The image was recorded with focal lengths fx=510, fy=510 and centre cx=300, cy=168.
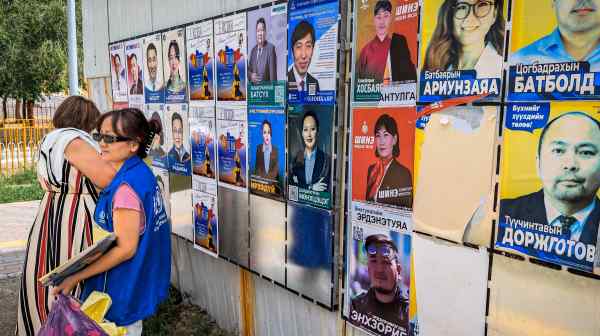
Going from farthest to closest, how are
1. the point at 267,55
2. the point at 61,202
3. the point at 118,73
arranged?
1. the point at 118,73
2. the point at 267,55
3. the point at 61,202

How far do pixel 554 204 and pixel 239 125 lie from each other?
2.21 m

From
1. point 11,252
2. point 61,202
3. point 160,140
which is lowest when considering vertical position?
point 11,252

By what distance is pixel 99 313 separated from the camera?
225 centimetres

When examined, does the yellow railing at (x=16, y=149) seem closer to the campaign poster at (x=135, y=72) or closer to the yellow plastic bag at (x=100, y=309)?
the campaign poster at (x=135, y=72)

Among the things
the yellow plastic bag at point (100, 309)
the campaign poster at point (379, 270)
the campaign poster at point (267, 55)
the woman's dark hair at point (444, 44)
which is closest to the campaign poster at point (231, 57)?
the campaign poster at point (267, 55)

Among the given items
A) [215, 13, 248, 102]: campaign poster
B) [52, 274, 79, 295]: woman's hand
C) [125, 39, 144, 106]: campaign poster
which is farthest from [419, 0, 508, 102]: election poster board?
[125, 39, 144, 106]: campaign poster

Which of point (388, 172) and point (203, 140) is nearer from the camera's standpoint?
point (388, 172)

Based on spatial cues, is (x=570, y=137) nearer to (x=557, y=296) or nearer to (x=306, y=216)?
(x=557, y=296)

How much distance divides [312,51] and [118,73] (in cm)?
315

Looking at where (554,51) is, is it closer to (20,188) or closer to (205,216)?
(205,216)

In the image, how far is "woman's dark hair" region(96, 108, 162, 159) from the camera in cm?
244

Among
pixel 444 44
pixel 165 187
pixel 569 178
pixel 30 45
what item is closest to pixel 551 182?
pixel 569 178

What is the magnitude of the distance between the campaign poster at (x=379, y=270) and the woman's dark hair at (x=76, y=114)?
5.60 ft

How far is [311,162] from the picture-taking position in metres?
2.94
